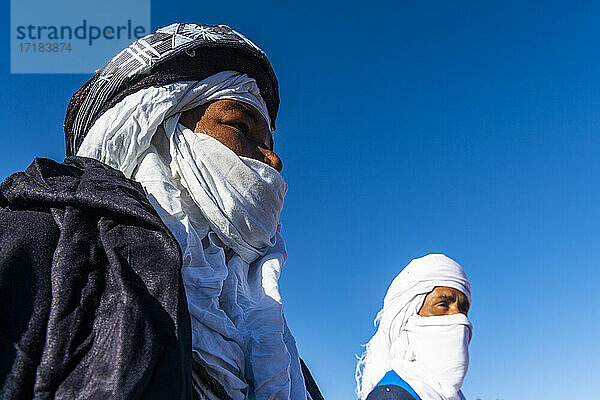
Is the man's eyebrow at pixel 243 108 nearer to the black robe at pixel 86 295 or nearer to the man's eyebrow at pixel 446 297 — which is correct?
the black robe at pixel 86 295

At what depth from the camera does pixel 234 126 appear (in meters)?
1.71

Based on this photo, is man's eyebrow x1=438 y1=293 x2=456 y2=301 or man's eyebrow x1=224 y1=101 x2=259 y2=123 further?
man's eyebrow x1=438 y1=293 x2=456 y2=301

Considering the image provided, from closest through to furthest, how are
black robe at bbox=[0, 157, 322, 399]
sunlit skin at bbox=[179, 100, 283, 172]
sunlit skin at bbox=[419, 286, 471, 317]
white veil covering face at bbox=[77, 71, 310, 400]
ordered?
black robe at bbox=[0, 157, 322, 399] < white veil covering face at bbox=[77, 71, 310, 400] < sunlit skin at bbox=[179, 100, 283, 172] < sunlit skin at bbox=[419, 286, 471, 317]

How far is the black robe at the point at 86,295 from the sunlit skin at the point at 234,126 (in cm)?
47

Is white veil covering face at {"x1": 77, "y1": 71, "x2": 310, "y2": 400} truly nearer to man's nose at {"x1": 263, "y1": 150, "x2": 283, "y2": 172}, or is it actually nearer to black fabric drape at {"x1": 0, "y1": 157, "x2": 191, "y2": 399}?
man's nose at {"x1": 263, "y1": 150, "x2": 283, "y2": 172}

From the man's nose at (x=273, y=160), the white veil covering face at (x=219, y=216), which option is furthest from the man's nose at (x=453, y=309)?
the man's nose at (x=273, y=160)

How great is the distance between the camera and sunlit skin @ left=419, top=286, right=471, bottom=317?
12.7 ft

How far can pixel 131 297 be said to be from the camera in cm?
100

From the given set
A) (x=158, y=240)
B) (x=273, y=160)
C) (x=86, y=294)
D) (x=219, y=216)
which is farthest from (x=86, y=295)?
(x=273, y=160)

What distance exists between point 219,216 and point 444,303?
2.68 m

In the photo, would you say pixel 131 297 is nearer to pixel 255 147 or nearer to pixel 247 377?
pixel 247 377

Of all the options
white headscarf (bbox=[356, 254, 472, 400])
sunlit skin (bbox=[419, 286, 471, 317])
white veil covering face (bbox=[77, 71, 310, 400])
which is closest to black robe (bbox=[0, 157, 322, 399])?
white veil covering face (bbox=[77, 71, 310, 400])

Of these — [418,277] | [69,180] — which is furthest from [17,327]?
[418,277]

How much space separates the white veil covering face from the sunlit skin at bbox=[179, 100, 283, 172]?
27 mm
